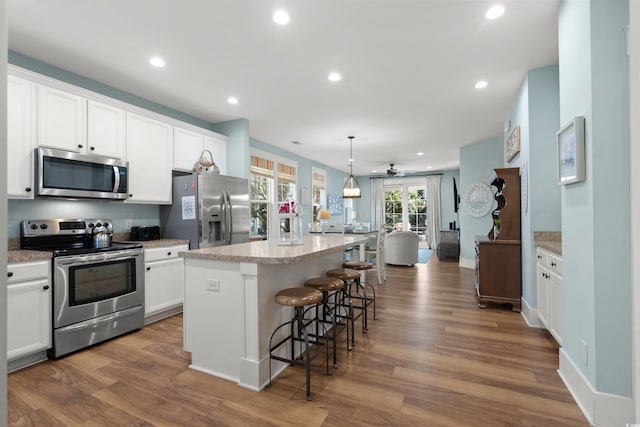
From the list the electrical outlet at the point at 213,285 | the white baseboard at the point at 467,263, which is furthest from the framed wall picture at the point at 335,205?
the electrical outlet at the point at 213,285

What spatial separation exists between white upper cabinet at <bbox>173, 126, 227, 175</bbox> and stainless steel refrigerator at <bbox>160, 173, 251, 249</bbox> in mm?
267

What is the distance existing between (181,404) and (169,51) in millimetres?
2867

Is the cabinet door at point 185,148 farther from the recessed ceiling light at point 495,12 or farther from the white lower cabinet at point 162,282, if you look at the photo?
the recessed ceiling light at point 495,12

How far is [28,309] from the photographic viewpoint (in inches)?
94.5

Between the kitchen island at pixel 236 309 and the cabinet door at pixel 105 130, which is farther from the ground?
the cabinet door at pixel 105 130

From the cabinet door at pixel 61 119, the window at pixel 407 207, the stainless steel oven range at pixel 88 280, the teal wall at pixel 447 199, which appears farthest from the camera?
the window at pixel 407 207

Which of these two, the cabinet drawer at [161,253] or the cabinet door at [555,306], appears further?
the cabinet drawer at [161,253]

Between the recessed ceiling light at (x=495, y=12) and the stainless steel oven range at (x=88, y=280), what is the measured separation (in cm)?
379

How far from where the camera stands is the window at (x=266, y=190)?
5.82m

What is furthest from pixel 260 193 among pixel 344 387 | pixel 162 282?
pixel 344 387

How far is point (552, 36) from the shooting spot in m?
2.61

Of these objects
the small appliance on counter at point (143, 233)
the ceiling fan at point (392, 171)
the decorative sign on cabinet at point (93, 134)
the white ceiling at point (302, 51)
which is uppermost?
the white ceiling at point (302, 51)

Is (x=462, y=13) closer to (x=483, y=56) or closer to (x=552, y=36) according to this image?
(x=483, y=56)

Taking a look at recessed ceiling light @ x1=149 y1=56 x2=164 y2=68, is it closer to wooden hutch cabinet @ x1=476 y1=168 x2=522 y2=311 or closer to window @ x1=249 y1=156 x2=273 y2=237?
window @ x1=249 y1=156 x2=273 y2=237
